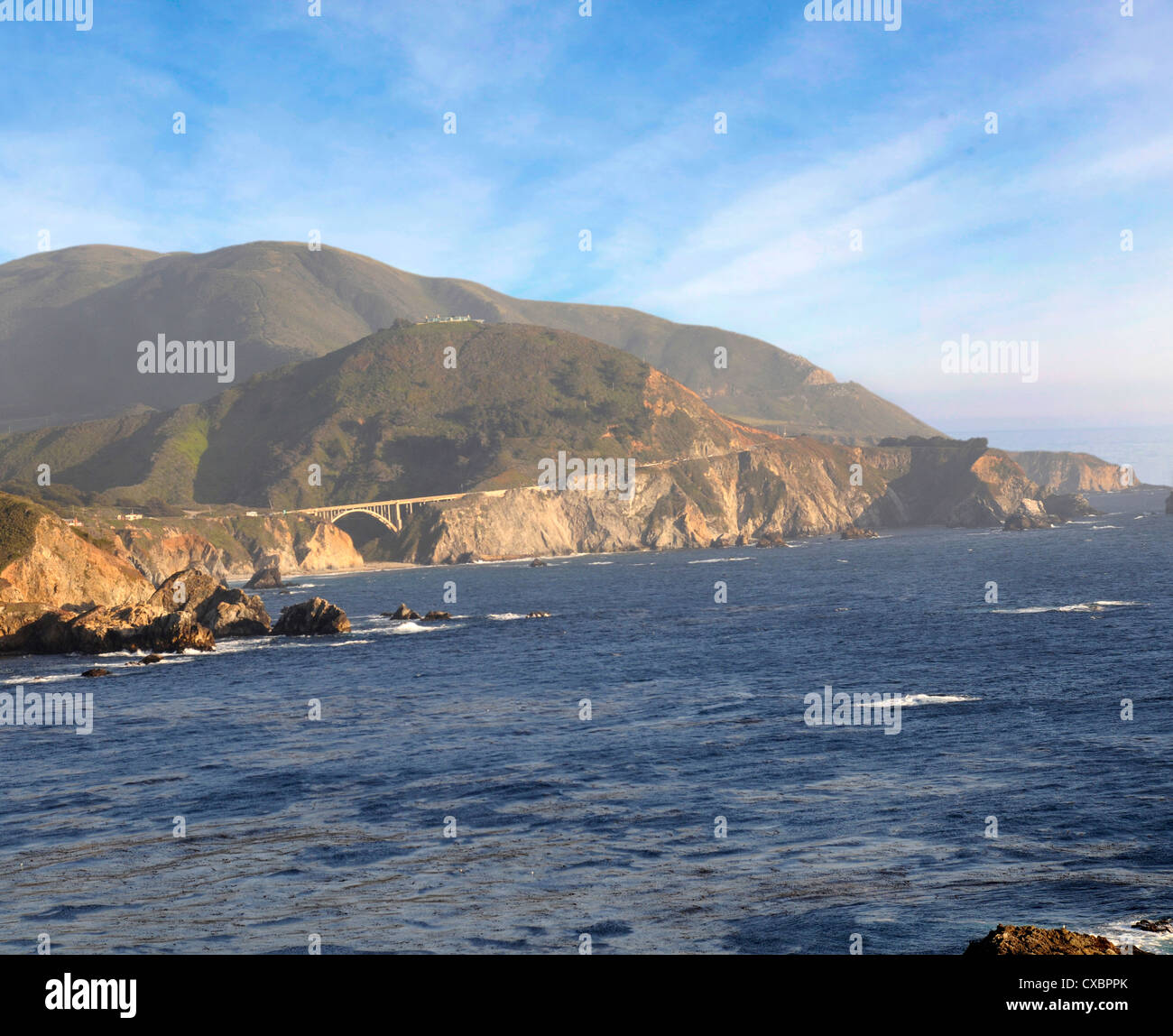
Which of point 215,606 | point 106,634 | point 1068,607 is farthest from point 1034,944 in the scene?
point 215,606

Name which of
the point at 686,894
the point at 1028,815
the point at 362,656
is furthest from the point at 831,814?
the point at 362,656

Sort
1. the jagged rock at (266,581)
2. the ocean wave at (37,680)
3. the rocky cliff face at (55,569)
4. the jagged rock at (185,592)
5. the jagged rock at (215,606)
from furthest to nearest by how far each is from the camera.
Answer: the jagged rock at (266,581) < the jagged rock at (215,606) < the jagged rock at (185,592) < the rocky cliff face at (55,569) < the ocean wave at (37,680)

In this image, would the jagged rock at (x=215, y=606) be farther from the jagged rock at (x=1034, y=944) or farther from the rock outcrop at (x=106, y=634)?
the jagged rock at (x=1034, y=944)

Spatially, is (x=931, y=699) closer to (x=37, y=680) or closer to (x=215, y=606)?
(x=37, y=680)

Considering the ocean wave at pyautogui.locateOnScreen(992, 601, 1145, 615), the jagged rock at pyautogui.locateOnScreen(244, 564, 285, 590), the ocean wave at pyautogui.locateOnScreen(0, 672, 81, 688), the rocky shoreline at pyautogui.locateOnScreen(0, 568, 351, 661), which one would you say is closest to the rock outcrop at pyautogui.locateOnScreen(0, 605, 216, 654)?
the rocky shoreline at pyautogui.locateOnScreen(0, 568, 351, 661)

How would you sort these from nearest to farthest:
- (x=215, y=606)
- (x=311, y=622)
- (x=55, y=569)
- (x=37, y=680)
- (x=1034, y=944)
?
1. (x=1034, y=944)
2. (x=37, y=680)
3. (x=311, y=622)
4. (x=55, y=569)
5. (x=215, y=606)

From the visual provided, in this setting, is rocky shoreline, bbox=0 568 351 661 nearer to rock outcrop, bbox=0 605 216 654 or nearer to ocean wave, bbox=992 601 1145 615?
rock outcrop, bbox=0 605 216 654

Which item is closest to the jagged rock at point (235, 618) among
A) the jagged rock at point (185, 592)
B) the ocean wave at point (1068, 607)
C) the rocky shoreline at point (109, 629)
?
the rocky shoreline at point (109, 629)
